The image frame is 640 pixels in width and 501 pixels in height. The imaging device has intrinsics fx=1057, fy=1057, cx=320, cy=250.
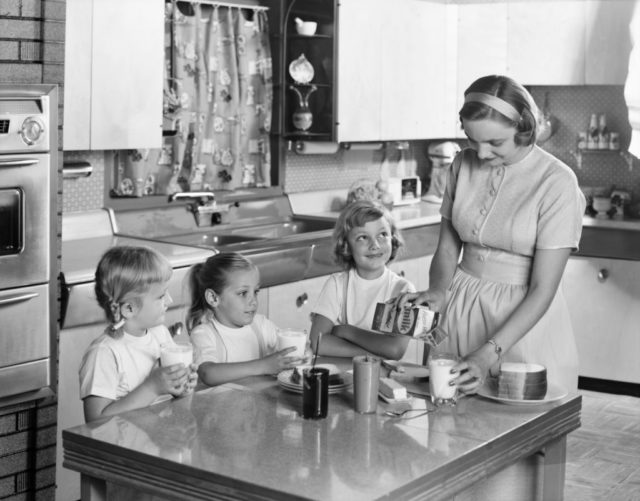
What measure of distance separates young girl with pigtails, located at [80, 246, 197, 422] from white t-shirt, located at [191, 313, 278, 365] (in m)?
0.18

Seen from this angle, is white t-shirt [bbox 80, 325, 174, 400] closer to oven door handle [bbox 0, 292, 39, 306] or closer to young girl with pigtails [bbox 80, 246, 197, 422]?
young girl with pigtails [bbox 80, 246, 197, 422]

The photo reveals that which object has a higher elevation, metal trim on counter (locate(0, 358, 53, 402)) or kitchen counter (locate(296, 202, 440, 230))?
kitchen counter (locate(296, 202, 440, 230))

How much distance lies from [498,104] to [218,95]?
265cm

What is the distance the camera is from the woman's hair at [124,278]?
9.18 ft

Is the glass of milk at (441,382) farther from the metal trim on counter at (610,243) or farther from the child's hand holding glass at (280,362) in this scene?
the metal trim on counter at (610,243)

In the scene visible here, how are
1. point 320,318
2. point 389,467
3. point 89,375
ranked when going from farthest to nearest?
point 320,318 < point 89,375 < point 389,467

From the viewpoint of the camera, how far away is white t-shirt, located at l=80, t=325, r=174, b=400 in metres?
2.67

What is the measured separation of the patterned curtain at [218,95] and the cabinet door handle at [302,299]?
0.80m

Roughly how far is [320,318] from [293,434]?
1216 millimetres

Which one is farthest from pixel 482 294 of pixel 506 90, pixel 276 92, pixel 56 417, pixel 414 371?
pixel 276 92

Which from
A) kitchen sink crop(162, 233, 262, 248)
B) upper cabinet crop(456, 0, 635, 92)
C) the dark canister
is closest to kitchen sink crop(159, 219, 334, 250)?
kitchen sink crop(162, 233, 262, 248)

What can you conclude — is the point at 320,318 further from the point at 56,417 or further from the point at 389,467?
the point at 389,467

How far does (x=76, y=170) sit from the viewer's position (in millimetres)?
4297

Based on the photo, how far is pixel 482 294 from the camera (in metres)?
3.09
